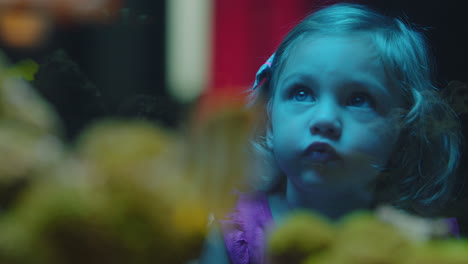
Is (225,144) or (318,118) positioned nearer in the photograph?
(225,144)

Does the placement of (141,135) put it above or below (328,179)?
above

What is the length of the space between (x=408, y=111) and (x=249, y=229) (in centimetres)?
20

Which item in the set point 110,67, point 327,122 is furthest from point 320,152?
point 110,67

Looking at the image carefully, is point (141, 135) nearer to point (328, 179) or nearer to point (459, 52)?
point (328, 179)

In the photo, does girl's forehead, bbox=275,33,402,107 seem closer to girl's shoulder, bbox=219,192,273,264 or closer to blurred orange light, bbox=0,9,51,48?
girl's shoulder, bbox=219,192,273,264

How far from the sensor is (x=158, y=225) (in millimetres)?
296

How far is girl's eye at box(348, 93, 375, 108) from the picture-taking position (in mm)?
478

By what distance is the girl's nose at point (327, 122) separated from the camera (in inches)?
18.6

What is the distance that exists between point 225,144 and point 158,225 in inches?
3.1

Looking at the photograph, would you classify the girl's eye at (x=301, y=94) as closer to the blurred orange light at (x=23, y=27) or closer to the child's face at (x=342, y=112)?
the child's face at (x=342, y=112)

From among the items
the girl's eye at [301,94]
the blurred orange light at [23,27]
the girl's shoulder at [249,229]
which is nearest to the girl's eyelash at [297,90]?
the girl's eye at [301,94]

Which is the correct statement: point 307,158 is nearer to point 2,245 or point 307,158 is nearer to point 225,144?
point 225,144

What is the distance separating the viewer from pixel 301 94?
19.4 inches

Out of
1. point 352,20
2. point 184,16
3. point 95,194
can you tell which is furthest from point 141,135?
point 352,20
